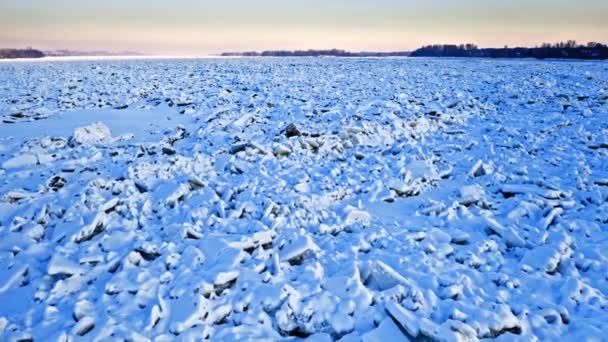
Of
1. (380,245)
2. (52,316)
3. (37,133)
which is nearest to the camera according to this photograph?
(52,316)

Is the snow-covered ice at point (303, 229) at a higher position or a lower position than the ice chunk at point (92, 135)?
lower

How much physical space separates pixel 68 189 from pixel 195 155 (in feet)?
8.63

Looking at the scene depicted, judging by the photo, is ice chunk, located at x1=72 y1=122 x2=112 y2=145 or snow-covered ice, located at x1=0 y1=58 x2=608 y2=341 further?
ice chunk, located at x1=72 y1=122 x2=112 y2=145

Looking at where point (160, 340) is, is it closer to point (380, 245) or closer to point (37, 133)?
point (380, 245)

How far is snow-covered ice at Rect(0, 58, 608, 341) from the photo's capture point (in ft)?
14.3

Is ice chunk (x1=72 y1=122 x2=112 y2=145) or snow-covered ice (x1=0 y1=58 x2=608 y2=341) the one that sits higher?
ice chunk (x1=72 y1=122 x2=112 y2=145)

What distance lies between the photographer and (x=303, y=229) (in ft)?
20.6

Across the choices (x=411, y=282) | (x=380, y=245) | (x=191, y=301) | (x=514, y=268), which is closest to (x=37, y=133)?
(x=191, y=301)

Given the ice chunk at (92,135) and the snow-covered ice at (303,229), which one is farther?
the ice chunk at (92,135)

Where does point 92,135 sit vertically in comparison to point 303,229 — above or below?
above

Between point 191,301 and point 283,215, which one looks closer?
point 191,301

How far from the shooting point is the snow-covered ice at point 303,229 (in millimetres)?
4367

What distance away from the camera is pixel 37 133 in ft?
36.1

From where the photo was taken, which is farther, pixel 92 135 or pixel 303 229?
pixel 92 135
